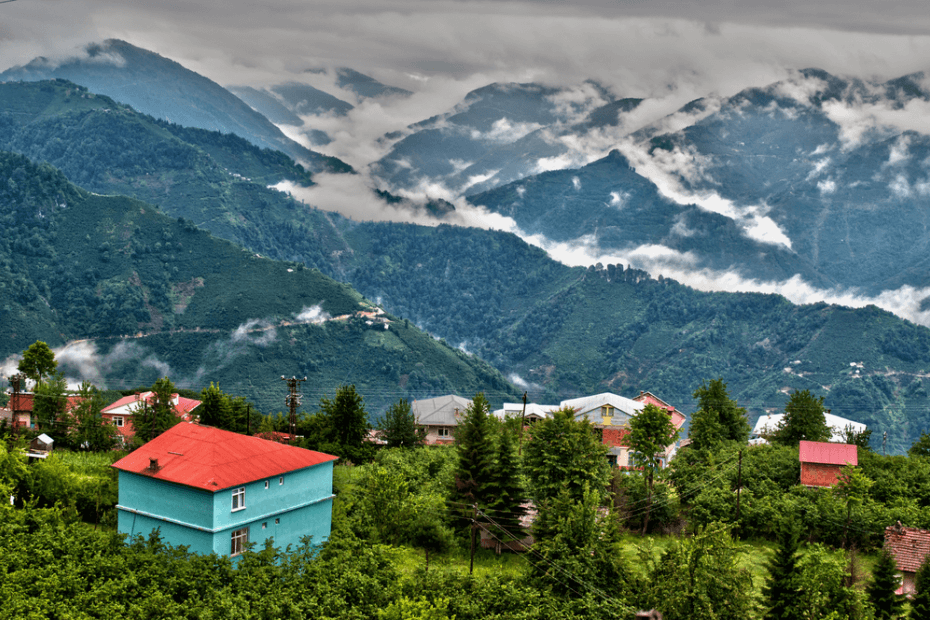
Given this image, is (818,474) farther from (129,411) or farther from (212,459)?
(129,411)

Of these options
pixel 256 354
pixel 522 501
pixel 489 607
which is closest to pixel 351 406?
pixel 522 501

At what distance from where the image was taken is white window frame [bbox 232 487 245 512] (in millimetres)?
36375

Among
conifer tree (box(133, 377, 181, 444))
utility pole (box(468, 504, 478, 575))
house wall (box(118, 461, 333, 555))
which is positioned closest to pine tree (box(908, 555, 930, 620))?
utility pole (box(468, 504, 478, 575))

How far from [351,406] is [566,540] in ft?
93.2

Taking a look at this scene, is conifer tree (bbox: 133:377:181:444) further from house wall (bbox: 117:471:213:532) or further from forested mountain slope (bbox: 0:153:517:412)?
forested mountain slope (bbox: 0:153:517:412)

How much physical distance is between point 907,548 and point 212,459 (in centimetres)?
3274

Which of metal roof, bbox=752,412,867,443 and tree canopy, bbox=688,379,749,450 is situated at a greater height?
tree canopy, bbox=688,379,749,450

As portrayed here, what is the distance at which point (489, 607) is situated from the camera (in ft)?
110

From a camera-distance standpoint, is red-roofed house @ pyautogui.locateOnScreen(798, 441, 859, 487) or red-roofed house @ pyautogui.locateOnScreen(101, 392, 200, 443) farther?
red-roofed house @ pyautogui.locateOnScreen(101, 392, 200, 443)

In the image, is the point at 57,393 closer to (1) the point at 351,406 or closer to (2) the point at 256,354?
(1) the point at 351,406

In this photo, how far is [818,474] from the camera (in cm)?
5509

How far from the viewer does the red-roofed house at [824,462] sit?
5478 cm

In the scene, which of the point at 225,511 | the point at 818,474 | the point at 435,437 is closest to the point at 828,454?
the point at 818,474

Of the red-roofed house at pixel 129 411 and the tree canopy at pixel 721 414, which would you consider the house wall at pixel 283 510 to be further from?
the tree canopy at pixel 721 414
